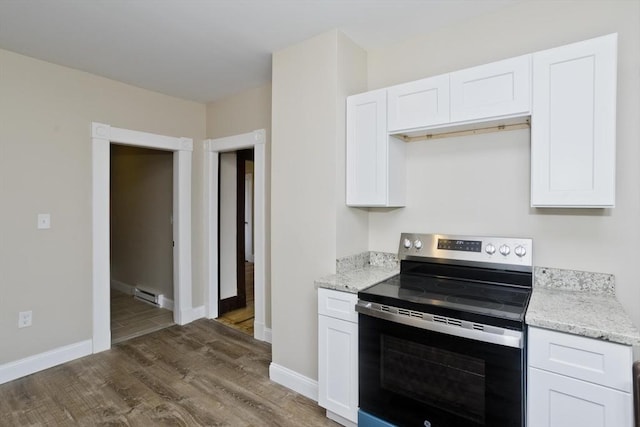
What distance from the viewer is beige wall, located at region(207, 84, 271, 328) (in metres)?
3.25

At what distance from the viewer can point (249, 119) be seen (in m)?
3.45

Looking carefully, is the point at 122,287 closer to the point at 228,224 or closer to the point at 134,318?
the point at 134,318

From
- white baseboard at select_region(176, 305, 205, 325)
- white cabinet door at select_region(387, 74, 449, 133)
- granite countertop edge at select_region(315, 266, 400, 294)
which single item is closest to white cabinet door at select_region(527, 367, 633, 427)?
granite countertop edge at select_region(315, 266, 400, 294)

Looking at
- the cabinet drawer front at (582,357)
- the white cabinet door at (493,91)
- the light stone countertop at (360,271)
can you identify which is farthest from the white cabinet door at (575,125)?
the light stone countertop at (360,271)

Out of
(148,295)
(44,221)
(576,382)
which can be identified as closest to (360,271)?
(576,382)

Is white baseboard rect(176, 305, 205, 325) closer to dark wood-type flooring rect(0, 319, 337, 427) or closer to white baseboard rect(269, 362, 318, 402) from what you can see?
dark wood-type flooring rect(0, 319, 337, 427)

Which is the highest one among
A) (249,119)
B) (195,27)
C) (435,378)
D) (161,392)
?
(195,27)

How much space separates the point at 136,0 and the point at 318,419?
9.12ft

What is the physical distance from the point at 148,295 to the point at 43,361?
1689 mm

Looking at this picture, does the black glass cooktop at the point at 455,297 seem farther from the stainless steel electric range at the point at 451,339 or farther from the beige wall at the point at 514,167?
the beige wall at the point at 514,167

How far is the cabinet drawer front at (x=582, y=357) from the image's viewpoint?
1.23 metres

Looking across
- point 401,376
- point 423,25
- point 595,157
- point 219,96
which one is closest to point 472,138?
point 595,157

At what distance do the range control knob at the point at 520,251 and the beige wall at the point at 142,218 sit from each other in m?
3.68

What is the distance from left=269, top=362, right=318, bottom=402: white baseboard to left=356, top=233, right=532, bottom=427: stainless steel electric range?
1.94 feet
